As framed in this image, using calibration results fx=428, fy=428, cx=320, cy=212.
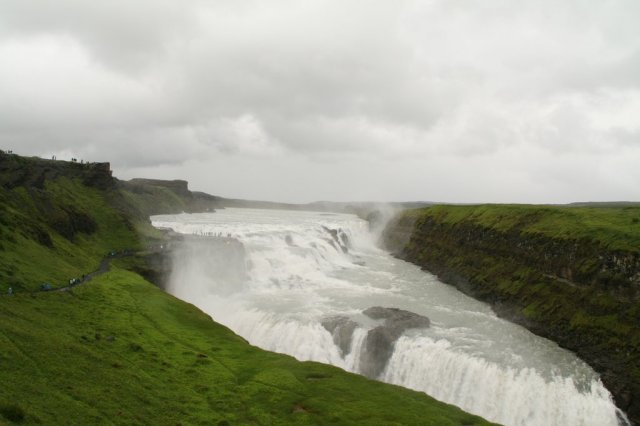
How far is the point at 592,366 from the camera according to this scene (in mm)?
34812

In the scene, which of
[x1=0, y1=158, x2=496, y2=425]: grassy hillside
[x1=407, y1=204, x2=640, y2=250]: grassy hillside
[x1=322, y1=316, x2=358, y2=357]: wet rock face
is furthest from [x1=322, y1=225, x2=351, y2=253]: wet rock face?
[x1=0, y1=158, x2=496, y2=425]: grassy hillside

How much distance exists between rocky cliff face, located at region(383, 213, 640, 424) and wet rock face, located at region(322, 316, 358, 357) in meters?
18.5

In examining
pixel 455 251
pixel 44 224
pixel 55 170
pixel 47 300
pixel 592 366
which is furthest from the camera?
pixel 55 170

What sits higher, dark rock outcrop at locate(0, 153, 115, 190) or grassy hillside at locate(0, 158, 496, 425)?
dark rock outcrop at locate(0, 153, 115, 190)

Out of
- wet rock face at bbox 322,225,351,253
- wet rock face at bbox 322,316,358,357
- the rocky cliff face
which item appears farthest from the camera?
wet rock face at bbox 322,225,351,253

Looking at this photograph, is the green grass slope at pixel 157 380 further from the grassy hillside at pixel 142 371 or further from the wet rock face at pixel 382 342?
the wet rock face at pixel 382 342

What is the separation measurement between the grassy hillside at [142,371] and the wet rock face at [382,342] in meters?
10.8

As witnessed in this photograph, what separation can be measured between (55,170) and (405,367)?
6740 centimetres

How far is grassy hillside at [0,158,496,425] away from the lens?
57.0ft

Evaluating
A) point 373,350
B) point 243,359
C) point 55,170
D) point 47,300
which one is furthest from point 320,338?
point 55,170

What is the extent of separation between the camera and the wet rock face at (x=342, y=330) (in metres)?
38.4

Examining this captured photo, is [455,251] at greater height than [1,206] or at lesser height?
lesser

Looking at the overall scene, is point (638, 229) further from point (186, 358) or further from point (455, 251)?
point (186, 358)

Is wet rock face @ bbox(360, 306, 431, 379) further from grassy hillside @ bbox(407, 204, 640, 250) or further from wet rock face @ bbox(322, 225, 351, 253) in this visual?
wet rock face @ bbox(322, 225, 351, 253)
